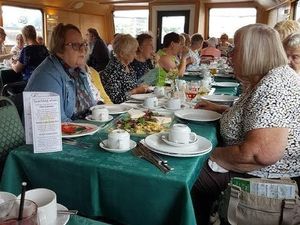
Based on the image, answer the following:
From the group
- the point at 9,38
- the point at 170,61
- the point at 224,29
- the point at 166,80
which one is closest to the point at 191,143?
the point at 166,80

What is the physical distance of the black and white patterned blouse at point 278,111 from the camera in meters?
1.34

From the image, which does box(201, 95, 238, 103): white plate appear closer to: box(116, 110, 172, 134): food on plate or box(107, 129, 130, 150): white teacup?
box(116, 110, 172, 134): food on plate

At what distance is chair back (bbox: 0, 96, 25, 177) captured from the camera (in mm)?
1498

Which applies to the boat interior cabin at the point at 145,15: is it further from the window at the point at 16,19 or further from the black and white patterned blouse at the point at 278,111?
the black and white patterned blouse at the point at 278,111

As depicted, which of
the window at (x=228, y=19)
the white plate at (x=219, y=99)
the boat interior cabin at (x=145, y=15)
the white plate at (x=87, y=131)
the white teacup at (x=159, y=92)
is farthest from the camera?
the window at (x=228, y=19)

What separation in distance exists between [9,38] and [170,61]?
6107mm

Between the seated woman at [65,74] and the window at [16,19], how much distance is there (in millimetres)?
6926

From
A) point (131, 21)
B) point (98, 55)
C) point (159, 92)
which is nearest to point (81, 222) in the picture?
point (159, 92)

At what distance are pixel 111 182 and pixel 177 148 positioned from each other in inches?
12.7

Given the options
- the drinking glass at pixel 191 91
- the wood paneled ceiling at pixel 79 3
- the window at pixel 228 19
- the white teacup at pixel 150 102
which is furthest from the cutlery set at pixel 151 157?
the window at pixel 228 19

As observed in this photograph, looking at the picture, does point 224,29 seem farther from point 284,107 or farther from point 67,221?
point 67,221

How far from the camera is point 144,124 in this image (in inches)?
64.4

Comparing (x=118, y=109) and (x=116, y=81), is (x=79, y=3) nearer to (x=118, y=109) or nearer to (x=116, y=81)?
(x=116, y=81)

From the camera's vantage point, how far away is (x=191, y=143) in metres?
1.32
